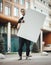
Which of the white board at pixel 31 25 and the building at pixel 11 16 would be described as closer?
the white board at pixel 31 25

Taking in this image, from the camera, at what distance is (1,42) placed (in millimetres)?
14328

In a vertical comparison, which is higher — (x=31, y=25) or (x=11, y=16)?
(x=11, y=16)

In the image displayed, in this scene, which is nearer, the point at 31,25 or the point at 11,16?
the point at 31,25

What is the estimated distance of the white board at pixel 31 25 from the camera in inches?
240

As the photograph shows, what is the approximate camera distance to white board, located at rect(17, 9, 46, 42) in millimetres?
6094

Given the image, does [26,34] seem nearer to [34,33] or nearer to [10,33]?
[34,33]

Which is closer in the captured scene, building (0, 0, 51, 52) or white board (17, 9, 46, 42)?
white board (17, 9, 46, 42)

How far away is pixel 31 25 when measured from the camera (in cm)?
621

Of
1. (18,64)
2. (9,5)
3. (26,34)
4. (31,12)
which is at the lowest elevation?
(18,64)

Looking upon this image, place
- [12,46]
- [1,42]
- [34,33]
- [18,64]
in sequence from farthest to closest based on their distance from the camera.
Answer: [12,46], [1,42], [34,33], [18,64]

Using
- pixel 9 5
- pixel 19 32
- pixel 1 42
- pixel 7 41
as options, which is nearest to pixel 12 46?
→ pixel 7 41

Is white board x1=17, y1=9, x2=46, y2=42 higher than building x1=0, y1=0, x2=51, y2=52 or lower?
lower

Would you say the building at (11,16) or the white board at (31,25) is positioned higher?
the building at (11,16)

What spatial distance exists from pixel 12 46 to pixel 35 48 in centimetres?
211
